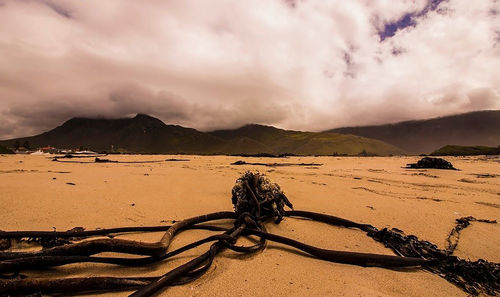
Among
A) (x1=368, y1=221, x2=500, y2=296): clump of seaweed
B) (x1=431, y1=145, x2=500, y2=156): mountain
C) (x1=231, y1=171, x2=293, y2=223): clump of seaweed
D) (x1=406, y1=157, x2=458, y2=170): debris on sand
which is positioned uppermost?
(x1=431, y1=145, x2=500, y2=156): mountain

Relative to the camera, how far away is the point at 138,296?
119cm

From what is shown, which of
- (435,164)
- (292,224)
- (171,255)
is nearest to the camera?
(171,255)

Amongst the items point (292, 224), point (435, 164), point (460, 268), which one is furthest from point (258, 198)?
point (435, 164)

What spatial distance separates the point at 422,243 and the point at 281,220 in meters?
1.49

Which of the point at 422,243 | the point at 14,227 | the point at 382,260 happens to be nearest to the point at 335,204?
the point at 422,243

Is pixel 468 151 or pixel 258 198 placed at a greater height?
pixel 468 151

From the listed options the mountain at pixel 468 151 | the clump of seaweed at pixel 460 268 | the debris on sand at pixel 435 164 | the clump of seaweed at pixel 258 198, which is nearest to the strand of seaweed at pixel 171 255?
the clump of seaweed at pixel 460 268

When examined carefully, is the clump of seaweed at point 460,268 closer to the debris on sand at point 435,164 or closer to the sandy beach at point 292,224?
the sandy beach at point 292,224

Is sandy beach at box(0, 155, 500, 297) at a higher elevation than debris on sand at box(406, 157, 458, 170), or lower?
lower

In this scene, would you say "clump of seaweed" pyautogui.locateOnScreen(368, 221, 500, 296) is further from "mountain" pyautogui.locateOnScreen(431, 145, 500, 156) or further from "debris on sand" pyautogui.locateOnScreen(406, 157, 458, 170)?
"mountain" pyautogui.locateOnScreen(431, 145, 500, 156)

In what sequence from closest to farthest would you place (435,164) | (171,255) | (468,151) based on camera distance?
(171,255)
(435,164)
(468,151)

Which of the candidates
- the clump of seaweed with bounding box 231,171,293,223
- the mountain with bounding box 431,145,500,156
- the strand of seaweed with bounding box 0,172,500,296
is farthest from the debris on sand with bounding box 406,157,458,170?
the mountain with bounding box 431,145,500,156

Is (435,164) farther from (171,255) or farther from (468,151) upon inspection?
(468,151)

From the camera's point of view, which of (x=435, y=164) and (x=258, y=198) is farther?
(x=435, y=164)
